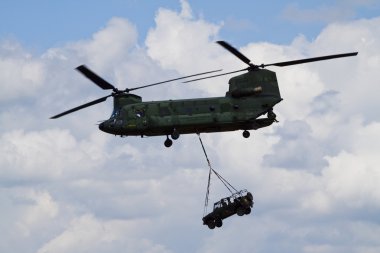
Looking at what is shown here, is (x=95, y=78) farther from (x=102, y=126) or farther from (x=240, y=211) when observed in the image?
(x=240, y=211)

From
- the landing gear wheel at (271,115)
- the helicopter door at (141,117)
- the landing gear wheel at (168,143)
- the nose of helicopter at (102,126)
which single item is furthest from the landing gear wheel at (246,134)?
the nose of helicopter at (102,126)

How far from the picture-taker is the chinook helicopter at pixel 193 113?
148 feet

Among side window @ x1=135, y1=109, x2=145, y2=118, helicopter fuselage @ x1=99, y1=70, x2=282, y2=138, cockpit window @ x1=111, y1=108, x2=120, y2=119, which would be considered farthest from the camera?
cockpit window @ x1=111, y1=108, x2=120, y2=119

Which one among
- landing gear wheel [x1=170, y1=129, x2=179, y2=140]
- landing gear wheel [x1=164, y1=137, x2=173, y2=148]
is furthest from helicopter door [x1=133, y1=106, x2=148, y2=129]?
landing gear wheel [x1=170, y1=129, x2=179, y2=140]

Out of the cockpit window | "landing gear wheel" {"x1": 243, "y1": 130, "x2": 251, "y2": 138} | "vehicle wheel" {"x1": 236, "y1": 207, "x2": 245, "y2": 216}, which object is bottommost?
"vehicle wheel" {"x1": 236, "y1": 207, "x2": 245, "y2": 216}

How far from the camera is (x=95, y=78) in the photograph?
154ft

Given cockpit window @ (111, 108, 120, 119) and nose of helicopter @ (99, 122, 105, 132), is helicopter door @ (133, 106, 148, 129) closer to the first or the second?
cockpit window @ (111, 108, 120, 119)

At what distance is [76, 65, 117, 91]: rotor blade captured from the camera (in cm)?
4568

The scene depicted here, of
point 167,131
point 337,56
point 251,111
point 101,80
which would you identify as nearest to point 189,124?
point 167,131

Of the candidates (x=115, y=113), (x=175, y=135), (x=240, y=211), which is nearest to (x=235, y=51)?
(x=175, y=135)

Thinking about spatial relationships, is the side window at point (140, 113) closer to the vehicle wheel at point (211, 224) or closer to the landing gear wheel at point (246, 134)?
the landing gear wheel at point (246, 134)

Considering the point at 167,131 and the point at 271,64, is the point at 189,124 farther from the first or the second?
the point at 271,64

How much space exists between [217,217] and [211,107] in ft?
28.4

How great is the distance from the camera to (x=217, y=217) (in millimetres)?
47969
